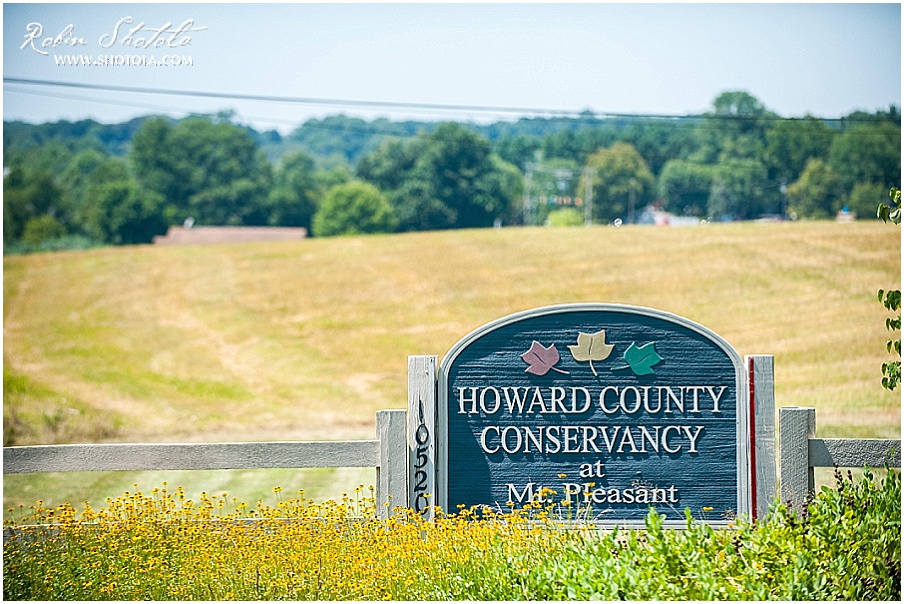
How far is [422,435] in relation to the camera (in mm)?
6074

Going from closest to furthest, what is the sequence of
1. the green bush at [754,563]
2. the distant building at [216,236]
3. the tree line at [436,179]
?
the green bush at [754,563] < the distant building at [216,236] < the tree line at [436,179]

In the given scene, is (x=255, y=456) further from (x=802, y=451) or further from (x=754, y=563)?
(x=802, y=451)

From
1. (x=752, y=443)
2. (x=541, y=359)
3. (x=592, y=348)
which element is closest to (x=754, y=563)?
(x=752, y=443)

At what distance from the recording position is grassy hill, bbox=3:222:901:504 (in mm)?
18219

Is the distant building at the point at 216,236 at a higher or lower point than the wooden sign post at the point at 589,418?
higher

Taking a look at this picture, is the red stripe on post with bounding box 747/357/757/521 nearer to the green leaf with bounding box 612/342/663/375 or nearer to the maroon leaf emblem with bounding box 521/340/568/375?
the green leaf with bounding box 612/342/663/375

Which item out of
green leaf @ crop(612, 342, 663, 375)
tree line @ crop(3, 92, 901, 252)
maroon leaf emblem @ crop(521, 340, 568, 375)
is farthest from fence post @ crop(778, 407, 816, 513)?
tree line @ crop(3, 92, 901, 252)

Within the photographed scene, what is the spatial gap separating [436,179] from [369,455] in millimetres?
79215

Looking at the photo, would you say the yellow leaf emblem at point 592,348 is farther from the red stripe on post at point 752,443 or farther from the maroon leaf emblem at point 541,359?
the red stripe on post at point 752,443

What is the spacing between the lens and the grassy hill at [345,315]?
18.2 m

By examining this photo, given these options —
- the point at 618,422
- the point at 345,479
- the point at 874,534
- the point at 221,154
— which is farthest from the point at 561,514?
the point at 221,154

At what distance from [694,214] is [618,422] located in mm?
76526

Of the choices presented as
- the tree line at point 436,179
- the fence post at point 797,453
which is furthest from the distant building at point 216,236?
the fence post at point 797,453

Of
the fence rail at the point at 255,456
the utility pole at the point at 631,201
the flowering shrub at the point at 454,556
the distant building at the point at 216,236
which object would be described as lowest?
the flowering shrub at the point at 454,556
